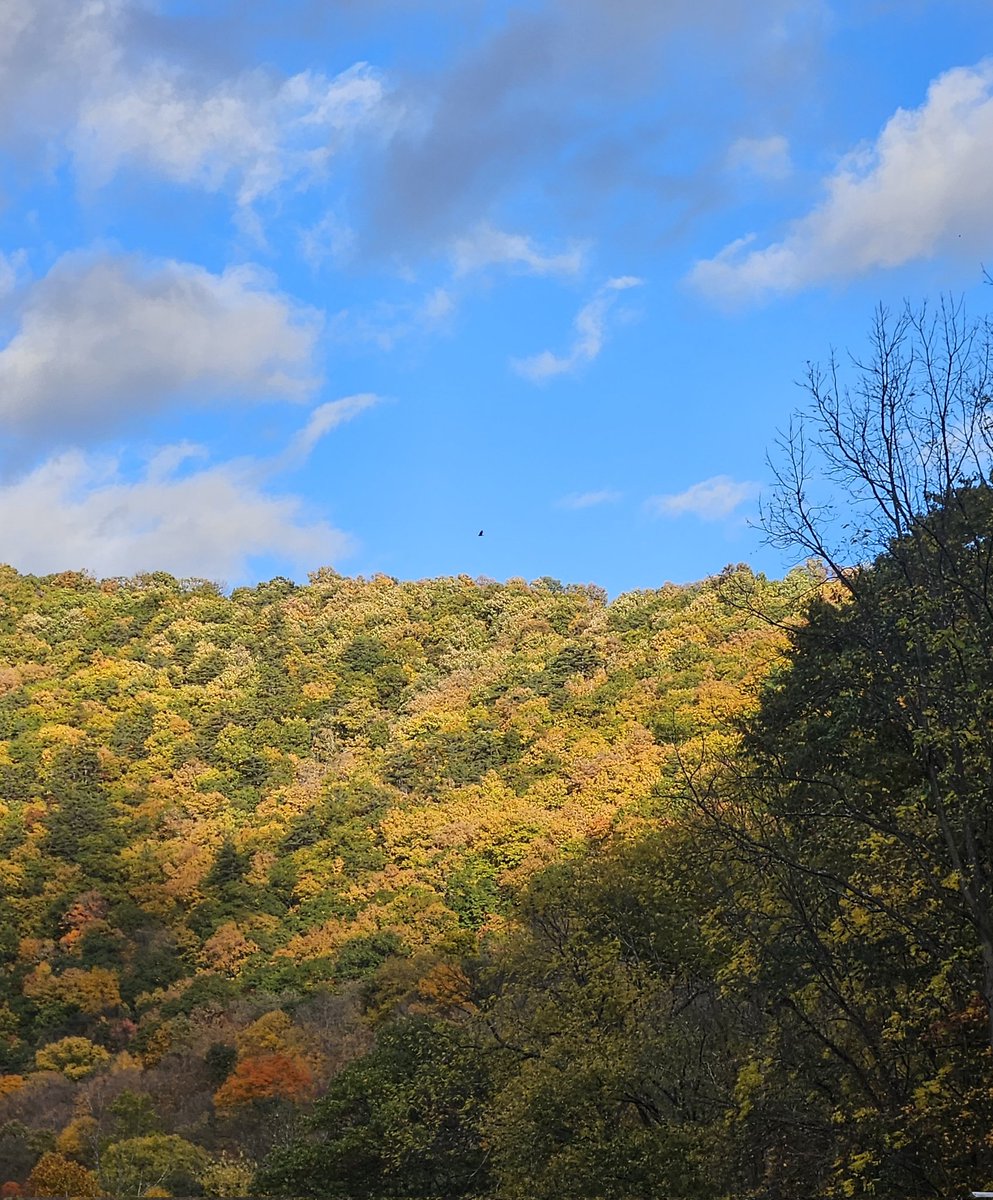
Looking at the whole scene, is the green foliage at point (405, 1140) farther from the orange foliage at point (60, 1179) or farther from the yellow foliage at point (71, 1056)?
the yellow foliage at point (71, 1056)

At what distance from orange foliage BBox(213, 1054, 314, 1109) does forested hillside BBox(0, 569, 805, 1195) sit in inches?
3.5

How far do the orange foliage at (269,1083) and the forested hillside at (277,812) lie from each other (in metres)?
0.09

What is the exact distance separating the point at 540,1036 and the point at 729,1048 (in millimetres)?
4068

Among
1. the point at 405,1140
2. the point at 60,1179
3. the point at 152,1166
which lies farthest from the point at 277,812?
the point at 405,1140

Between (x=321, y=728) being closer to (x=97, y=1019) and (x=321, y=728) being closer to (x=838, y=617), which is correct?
(x=97, y=1019)

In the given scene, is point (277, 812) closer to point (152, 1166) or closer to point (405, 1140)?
point (152, 1166)

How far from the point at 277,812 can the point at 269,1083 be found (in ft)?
109

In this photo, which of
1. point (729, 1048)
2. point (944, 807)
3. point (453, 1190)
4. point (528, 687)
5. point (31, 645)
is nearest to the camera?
point (944, 807)

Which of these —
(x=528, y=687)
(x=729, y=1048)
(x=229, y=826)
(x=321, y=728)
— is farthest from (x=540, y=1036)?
(x=321, y=728)

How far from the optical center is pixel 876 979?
15789 mm

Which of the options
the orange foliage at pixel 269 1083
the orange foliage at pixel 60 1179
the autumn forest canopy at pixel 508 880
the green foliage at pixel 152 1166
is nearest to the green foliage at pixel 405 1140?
the autumn forest canopy at pixel 508 880

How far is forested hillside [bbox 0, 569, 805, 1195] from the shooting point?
146 ft

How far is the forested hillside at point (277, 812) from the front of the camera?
44.4m

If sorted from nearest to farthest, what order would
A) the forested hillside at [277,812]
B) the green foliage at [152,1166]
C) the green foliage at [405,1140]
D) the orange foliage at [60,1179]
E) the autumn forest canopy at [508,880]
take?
the autumn forest canopy at [508,880] < the green foliage at [405,1140] < the green foliage at [152,1166] < the orange foliage at [60,1179] < the forested hillside at [277,812]
